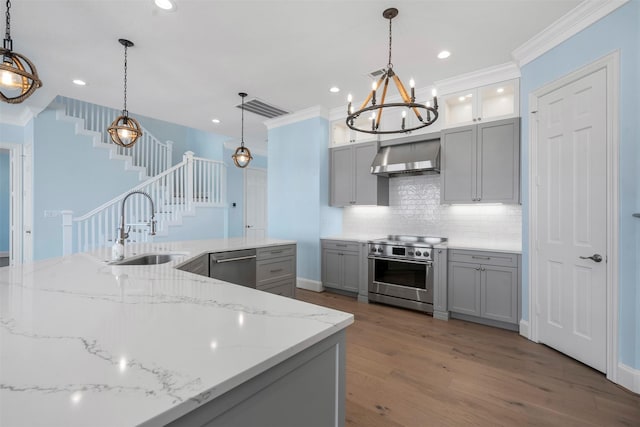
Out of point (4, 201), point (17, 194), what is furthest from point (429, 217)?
point (4, 201)

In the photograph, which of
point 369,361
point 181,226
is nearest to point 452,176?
point 369,361

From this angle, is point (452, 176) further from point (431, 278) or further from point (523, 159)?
point (431, 278)

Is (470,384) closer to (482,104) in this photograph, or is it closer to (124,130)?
(482,104)

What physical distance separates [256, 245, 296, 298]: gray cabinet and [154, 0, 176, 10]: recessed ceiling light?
234 centimetres

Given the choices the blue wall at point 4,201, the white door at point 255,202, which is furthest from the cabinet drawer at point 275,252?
the blue wall at point 4,201

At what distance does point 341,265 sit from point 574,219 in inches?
112

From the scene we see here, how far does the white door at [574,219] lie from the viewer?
95.3 inches

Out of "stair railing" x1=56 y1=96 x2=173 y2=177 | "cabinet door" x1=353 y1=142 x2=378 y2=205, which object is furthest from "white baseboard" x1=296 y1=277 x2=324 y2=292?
"stair railing" x1=56 y1=96 x2=173 y2=177

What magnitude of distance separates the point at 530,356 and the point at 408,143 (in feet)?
9.33

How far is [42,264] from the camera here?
78.2 inches

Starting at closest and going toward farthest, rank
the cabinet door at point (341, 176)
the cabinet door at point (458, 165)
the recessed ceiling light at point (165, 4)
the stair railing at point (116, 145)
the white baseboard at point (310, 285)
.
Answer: the recessed ceiling light at point (165, 4) < the cabinet door at point (458, 165) < the cabinet door at point (341, 176) < the white baseboard at point (310, 285) < the stair railing at point (116, 145)

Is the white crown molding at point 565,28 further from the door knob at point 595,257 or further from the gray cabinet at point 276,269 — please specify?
the gray cabinet at point 276,269

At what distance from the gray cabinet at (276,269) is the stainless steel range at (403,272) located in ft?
3.89

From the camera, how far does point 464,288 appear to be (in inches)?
140
